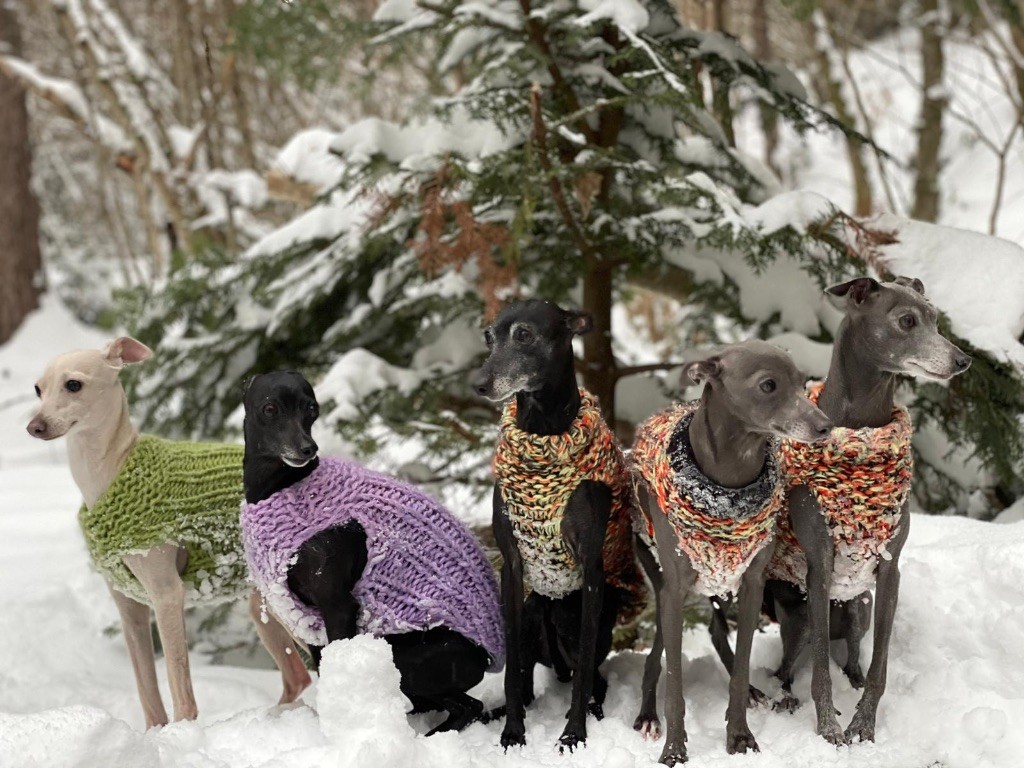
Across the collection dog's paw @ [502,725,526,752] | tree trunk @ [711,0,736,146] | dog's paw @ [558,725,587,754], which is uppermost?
tree trunk @ [711,0,736,146]

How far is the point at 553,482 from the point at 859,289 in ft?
3.03

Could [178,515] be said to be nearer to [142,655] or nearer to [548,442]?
[142,655]

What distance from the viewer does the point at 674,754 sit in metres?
2.40

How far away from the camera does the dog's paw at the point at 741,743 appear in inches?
95.3

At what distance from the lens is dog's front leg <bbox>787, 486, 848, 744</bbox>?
8.06 ft

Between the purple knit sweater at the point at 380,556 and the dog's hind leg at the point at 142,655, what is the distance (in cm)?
62

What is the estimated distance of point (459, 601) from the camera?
8.93 feet

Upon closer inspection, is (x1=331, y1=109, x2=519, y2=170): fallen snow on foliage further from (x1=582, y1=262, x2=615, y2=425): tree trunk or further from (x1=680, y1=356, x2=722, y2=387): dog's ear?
(x1=680, y1=356, x2=722, y2=387): dog's ear

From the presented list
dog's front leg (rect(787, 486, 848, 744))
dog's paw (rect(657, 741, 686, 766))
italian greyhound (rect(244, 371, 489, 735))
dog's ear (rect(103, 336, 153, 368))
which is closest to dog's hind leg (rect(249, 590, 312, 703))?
italian greyhound (rect(244, 371, 489, 735))

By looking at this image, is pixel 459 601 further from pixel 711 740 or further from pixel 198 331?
pixel 198 331

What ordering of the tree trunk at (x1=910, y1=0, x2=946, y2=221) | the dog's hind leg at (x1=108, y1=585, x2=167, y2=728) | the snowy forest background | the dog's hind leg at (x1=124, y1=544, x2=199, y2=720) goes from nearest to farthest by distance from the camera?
1. the dog's hind leg at (x1=124, y1=544, x2=199, y2=720)
2. the dog's hind leg at (x1=108, y1=585, x2=167, y2=728)
3. the snowy forest background
4. the tree trunk at (x1=910, y1=0, x2=946, y2=221)

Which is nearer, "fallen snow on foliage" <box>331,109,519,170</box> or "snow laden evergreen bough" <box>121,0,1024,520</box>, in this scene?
"snow laden evergreen bough" <box>121,0,1024,520</box>

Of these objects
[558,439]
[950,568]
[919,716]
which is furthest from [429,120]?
[919,716]

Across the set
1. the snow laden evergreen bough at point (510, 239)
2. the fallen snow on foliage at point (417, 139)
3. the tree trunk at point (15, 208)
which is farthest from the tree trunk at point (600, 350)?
the tree trunk at point (15, 208)
